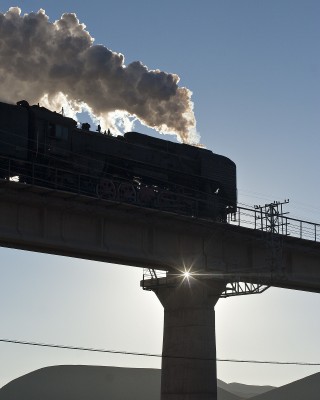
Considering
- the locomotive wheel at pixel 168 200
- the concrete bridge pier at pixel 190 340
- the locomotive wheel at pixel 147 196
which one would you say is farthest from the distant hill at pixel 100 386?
the locomotive wheel at pixel 147 196

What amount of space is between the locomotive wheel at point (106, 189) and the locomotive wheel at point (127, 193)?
365mm

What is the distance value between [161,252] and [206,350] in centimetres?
576

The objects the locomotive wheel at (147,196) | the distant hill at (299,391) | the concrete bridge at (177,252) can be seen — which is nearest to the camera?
the concrete bridge at (177,252)

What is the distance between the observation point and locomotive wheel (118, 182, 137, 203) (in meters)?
44.5

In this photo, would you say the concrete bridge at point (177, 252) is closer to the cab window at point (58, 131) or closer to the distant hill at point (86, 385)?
the cab window at point (58, 131)

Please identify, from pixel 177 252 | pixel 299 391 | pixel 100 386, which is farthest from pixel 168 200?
pixel 100 386

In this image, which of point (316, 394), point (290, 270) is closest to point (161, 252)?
point (290, 270)

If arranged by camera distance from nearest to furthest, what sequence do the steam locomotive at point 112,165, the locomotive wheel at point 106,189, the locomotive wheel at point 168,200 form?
1. the steam locomotive at point 112,165
2. the locomotive wheel at point 106,189
3. the locomotive wheel at point 168,200

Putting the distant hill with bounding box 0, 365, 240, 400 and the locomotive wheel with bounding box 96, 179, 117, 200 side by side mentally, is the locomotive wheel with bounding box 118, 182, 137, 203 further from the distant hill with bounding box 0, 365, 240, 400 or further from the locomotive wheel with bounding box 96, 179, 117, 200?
the distant hill with bounding box 0, 365, 240, 400

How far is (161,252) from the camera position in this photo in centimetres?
4512

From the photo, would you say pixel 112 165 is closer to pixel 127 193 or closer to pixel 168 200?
pixel 127 193

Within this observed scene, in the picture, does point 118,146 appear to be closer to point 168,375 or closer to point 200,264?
point 200,264

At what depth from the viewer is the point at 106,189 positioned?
146ft

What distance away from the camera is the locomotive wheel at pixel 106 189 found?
1731 inches
